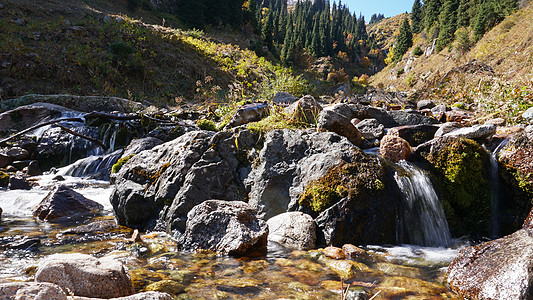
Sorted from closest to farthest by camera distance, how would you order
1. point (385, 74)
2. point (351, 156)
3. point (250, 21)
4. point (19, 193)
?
point (351, 156), point (19, 193), point (250, 21), point (385, 74)

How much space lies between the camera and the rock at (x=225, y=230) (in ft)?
10.6

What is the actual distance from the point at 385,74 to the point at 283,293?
67.0 m

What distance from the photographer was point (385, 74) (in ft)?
204

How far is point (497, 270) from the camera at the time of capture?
2.42m

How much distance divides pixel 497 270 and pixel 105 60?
19849 millimetres

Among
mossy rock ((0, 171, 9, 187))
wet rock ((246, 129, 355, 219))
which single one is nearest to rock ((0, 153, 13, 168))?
mossy rock ((0, 171, 9, 187))

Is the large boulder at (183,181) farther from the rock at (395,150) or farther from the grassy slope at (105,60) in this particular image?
the grassy slope at (105,60)

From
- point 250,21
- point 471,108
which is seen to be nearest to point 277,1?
point 250,21

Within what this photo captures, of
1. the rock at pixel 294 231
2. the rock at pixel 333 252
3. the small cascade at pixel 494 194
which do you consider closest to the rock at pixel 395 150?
the small cascade at pixel 494 194

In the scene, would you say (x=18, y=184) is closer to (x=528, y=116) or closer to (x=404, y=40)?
(x=528, y=116)

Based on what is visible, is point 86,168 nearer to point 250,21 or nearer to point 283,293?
point 283,293

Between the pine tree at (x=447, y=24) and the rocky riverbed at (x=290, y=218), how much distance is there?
4659cm

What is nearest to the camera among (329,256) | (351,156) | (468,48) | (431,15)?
(329,256)

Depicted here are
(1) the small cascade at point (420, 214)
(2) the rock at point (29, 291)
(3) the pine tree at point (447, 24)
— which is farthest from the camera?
(3) the pine tree at point (447, 24)
